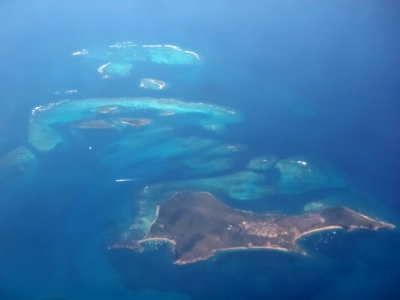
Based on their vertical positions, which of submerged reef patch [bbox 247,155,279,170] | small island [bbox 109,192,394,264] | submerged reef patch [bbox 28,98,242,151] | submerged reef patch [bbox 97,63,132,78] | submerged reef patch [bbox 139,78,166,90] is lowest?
small island [bbox 109,192,394,264]

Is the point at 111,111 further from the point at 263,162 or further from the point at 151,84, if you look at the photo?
the point at 263,162

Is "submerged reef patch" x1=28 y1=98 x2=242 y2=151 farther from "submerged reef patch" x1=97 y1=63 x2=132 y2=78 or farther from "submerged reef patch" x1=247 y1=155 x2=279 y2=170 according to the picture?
"submerged reef patch" x1=247 y1=155 x2=279 y2=170

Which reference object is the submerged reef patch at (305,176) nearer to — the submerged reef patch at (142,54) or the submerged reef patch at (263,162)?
the submerged reef patch at (263,162)

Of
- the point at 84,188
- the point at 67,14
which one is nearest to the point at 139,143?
the point at 84,188

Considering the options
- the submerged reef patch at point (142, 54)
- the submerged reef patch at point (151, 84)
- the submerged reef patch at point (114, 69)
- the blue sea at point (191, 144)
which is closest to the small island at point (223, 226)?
the blue sea at point (191, 144)

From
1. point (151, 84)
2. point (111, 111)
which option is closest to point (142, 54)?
point (151, 84)

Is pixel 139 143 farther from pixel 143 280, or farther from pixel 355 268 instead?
pixel 355 268

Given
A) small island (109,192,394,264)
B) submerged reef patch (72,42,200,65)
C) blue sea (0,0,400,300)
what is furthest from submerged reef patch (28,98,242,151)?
small island (109,192,394,264)
